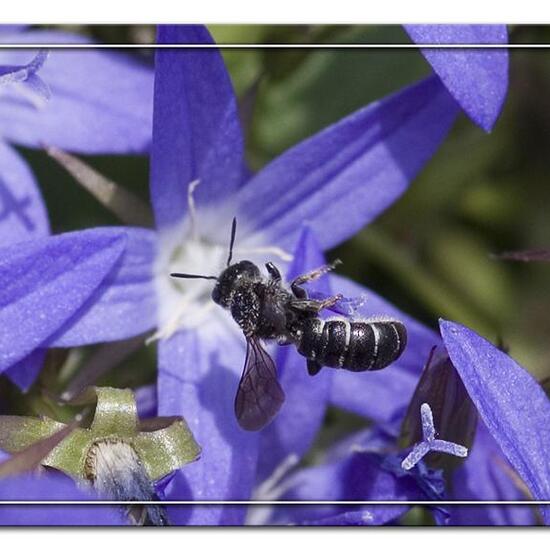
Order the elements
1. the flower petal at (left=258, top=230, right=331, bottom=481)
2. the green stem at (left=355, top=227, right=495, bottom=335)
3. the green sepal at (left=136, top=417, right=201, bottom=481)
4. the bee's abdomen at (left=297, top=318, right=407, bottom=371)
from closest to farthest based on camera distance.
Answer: the bee's abdomen at (left=297, top=318, right=407, bottom=371)
the green sepal at (left=136, top=417, right=201, bottom=481)
the flower petal at (left=258, top=230, right=331, bottom=481)
the green stem at (left=355, top=227, right=495, bottom=335)

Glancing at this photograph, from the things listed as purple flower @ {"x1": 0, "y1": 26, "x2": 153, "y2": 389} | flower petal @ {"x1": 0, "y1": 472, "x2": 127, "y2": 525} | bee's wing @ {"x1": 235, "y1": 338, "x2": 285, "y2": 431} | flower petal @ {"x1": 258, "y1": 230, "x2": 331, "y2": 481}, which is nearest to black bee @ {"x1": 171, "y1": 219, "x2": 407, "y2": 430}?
bee's wing @ {"x1": 235, "y1": 338, "x2": 285, "y2": 431}

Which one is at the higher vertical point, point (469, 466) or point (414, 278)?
point (414, 278)

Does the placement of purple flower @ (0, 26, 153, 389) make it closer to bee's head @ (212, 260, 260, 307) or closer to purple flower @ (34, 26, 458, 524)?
purple flower @ (34, 26, 458, 524)

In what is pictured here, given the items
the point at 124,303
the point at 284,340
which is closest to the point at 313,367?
the point at 284,340

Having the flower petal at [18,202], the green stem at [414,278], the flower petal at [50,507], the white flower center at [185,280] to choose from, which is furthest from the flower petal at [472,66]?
the flower petal at [50,507]

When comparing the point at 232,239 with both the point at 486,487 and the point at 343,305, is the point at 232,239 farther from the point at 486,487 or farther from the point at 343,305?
the point at 486,487

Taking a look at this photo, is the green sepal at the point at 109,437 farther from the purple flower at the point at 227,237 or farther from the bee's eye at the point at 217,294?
the bee's eye at the point at 217,294
